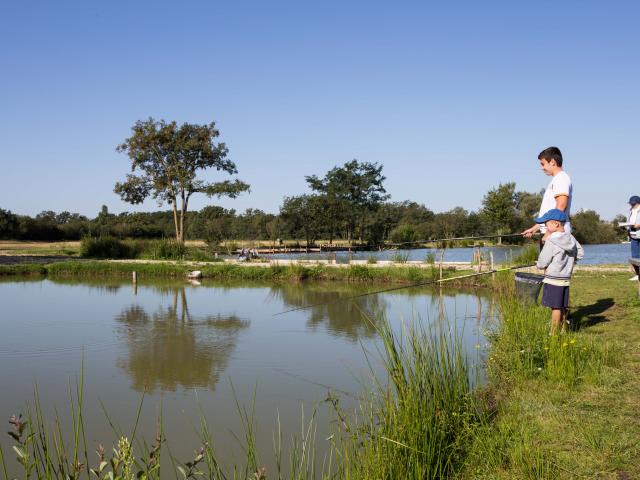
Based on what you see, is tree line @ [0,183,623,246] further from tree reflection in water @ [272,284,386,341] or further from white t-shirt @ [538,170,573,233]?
white t-shirt @ [538,170,573,233]

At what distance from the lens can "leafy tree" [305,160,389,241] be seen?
3969cm

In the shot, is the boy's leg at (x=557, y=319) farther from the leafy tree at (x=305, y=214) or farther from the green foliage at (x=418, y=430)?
the leafy tree at (x=305, y=214)

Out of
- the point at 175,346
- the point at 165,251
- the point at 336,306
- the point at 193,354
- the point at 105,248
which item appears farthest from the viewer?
the point at 105,248

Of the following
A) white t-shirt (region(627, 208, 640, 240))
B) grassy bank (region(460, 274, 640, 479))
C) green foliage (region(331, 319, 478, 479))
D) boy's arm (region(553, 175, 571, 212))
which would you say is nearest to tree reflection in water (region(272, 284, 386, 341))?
grassy bank (region(460, 274, 640, 479))

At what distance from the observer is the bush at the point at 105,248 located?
79.4 feet

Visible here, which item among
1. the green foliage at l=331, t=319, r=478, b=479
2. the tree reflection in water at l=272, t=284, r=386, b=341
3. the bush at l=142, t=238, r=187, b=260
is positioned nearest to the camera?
the green foliage at l=331, t=319, r=478, b=479

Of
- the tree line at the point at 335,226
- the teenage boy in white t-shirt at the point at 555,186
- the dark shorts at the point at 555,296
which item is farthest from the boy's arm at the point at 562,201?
the tree line at the point at 335,226

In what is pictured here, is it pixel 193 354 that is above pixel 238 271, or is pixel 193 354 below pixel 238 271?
below

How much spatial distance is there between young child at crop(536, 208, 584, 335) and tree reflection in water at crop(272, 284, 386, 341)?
76.9 inches

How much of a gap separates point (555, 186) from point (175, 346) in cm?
541

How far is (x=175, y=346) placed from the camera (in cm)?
775

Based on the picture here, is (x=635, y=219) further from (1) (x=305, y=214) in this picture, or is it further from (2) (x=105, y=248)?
(1) (x=305, y=214)

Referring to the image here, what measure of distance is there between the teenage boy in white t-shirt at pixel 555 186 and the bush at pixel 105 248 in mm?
21473

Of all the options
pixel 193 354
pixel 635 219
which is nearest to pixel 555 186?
pixel 635 219
